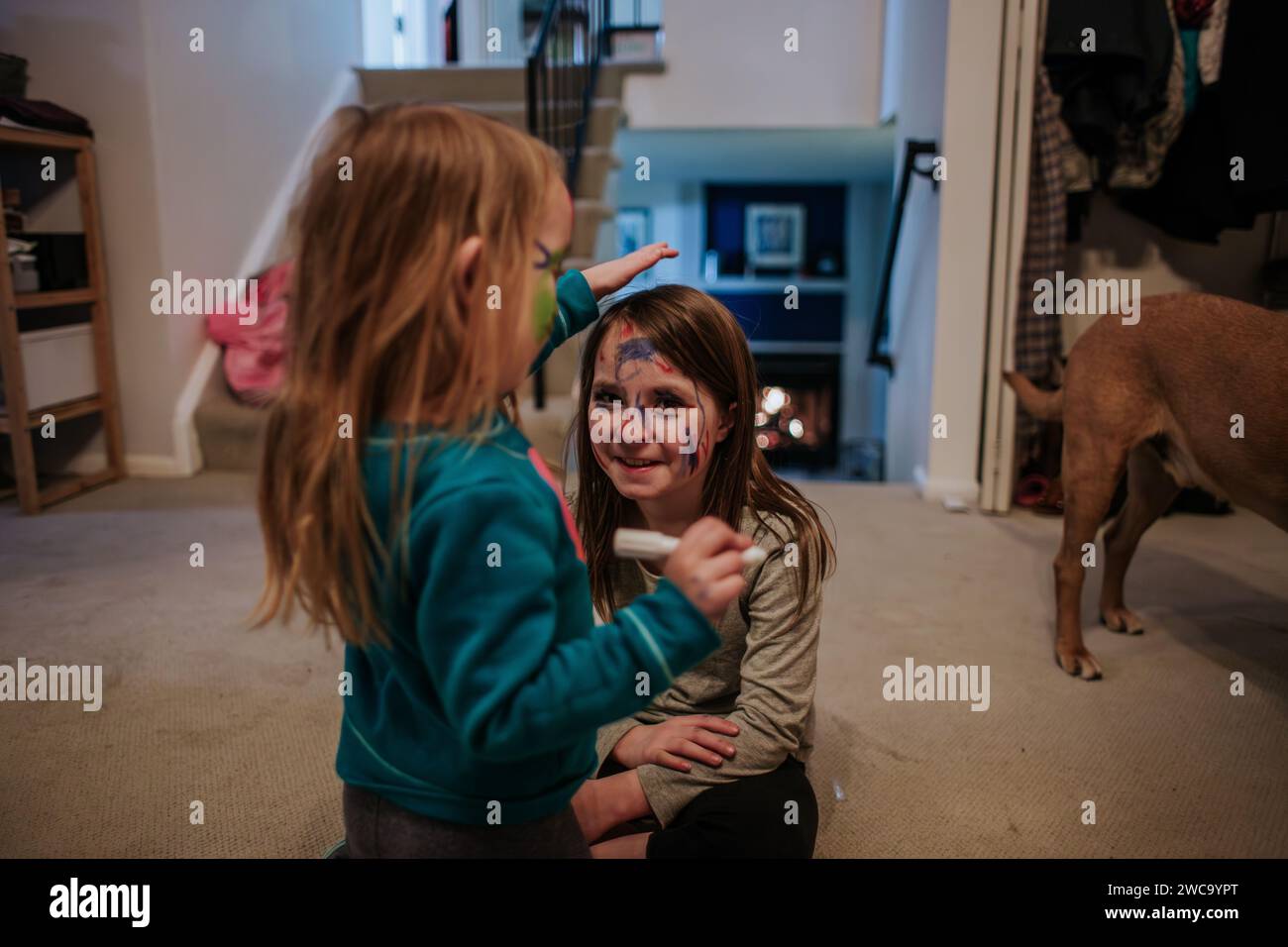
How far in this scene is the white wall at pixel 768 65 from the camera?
4.30m

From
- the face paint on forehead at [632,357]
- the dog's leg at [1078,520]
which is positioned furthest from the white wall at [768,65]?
the face paint on forehead at [632,357]

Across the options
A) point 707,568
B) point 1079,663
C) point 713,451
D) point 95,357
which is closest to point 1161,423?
point 1079,663

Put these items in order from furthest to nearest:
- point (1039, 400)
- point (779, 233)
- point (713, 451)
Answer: point (779, 233), point (1039, 400), point (713, 451)

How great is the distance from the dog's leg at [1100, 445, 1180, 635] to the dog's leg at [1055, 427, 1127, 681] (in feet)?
0.53

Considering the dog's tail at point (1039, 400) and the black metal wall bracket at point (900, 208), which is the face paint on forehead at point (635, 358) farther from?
the black metal wall bracket at point (900, 208)

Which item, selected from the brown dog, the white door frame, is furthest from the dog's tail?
the white door frame

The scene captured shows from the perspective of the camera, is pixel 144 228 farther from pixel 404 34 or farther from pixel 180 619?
pixel 404 34

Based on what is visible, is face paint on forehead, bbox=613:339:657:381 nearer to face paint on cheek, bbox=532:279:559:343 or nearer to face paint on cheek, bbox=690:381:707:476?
face paint on cheek, bbox=690:381:707:476

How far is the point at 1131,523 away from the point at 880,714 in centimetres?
76

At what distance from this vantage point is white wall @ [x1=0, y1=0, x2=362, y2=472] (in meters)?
3.26

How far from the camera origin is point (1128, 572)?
8.41 feet

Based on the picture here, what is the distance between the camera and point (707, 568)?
76 cm

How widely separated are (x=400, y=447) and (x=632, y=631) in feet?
0.72

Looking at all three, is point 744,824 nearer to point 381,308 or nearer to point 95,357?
point 381,308
